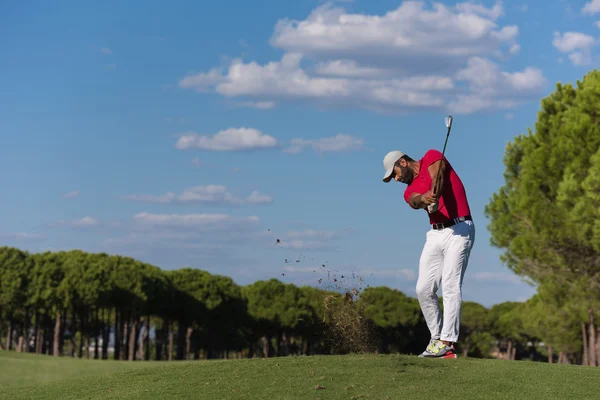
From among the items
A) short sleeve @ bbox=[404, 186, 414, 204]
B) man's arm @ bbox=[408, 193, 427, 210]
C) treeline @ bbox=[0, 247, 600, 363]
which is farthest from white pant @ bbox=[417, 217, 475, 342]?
treeline @ bbox=[0, 247, 600, 363]

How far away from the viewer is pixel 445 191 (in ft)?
40.3

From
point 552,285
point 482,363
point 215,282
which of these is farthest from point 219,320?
point 482,363

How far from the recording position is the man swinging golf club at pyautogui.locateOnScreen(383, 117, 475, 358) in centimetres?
1212

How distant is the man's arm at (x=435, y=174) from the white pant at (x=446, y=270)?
0.71 m

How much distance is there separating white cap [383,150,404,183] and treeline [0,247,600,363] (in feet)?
119

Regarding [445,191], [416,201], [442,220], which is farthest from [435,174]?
[442,220]

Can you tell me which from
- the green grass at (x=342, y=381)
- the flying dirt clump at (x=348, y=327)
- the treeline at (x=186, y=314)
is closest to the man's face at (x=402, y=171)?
the green grass at (x=342, y=381)

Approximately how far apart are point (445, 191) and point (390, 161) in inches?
36.7

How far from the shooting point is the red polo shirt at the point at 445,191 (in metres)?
12.2

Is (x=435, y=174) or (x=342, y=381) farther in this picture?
(x=435, y=174)

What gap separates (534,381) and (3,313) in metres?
66.0

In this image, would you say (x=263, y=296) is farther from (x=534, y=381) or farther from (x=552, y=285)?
(x=534, y=381)

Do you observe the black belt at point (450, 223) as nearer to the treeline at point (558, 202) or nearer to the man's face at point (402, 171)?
the man's face at point (402, 171)

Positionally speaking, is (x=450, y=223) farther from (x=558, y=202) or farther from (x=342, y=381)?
(x=558, y=202)
